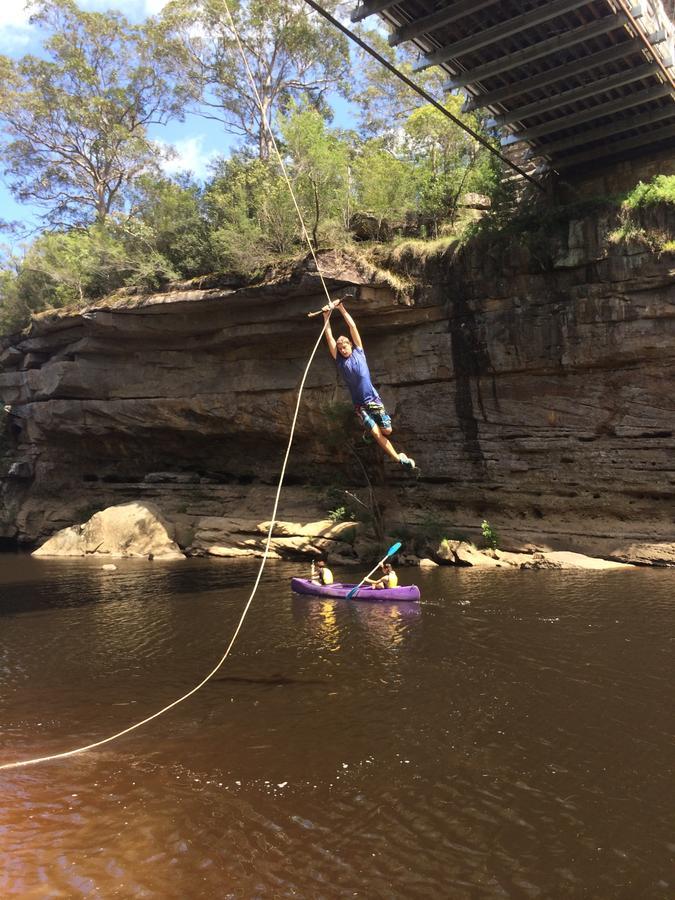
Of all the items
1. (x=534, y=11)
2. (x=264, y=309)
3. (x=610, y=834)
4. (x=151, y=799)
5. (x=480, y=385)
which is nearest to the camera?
(x=610, y=834)

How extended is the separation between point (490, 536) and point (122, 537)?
1339 cm

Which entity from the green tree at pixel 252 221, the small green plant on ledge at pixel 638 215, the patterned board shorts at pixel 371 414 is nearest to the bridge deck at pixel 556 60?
the small green plant on ledge at pixel 638 215

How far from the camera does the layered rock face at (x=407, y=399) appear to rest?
16.6 metres

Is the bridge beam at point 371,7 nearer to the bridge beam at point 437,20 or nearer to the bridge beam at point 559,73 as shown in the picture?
the bridge beam at point 437,20

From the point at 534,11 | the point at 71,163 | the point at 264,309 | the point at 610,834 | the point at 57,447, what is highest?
the point at 71,163

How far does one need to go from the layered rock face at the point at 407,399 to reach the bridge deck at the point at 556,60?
8.68 feet

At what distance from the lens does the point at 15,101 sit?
28.8m

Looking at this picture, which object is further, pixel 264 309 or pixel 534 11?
pixel 264 309

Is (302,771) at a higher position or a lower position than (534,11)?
lower

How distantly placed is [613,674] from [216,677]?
5613 mm

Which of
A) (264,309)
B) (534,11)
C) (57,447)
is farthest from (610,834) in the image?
(57,447)

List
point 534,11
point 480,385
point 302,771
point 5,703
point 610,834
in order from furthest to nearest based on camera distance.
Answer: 1. point 480,385
2. point 534,11
3. point 5,703
4. point 302,771
5. point 610,834

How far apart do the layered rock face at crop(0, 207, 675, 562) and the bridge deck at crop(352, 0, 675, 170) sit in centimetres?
265

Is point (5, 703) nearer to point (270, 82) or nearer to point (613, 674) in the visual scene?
point (613, 674)
